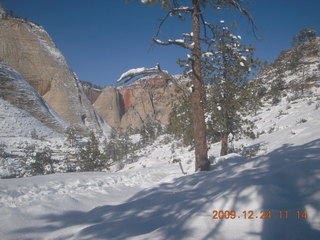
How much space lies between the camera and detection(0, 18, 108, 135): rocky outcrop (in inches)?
1758

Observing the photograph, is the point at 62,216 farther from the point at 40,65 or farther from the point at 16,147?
the point at 40,65

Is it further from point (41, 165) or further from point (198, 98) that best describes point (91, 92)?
point (198, 98)

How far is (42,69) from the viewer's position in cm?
4666

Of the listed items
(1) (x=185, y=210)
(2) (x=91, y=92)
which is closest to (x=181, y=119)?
(1) (x=185, y=210)

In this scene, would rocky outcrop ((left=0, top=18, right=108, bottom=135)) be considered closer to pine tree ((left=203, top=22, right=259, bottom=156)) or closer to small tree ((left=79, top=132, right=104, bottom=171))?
small tree ((left=79, top=132, right=104, bottom=171))

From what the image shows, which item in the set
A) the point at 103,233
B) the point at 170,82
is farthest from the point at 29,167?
the point at 103,233

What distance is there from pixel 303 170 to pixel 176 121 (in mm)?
4672

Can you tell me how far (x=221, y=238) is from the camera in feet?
4.42

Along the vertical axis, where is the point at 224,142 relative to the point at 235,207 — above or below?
above

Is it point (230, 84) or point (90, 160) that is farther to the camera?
point (90, 160)
